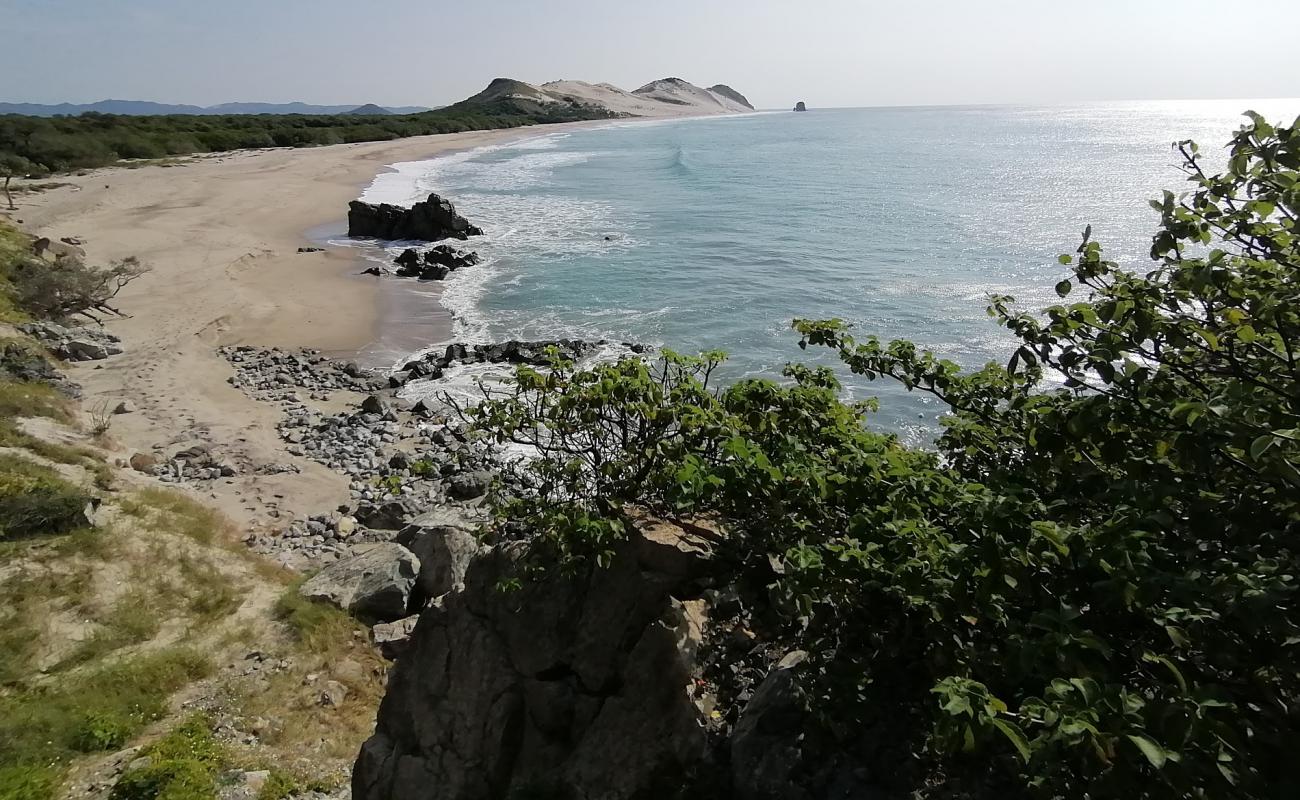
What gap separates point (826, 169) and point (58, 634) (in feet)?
212

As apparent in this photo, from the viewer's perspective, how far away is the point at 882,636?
338 cm

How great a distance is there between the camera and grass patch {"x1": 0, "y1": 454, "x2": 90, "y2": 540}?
27.6ft

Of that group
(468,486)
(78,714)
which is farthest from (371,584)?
(468,486)

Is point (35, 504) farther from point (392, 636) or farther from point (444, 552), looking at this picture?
point (444, 552)

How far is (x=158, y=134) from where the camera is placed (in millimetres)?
61156

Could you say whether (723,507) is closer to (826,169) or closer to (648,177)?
(648,177)

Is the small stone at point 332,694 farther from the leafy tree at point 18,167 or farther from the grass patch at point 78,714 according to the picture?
the leafy tree at point 18,167

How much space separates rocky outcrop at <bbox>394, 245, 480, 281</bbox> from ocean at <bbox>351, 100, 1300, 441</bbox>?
689 mm

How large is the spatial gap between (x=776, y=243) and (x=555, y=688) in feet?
102

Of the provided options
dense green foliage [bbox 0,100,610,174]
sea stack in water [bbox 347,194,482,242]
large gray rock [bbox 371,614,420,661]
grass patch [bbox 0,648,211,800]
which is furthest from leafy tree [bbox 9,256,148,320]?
dense green foliage [bbox 0,100,610,174]

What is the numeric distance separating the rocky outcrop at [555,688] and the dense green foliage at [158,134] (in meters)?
51.6

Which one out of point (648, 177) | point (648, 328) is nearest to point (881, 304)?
point (648, 328)

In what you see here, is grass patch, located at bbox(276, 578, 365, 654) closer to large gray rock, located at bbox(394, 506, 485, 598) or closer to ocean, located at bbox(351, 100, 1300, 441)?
large gray rock, located at bbox(394, 506, 485, 598)

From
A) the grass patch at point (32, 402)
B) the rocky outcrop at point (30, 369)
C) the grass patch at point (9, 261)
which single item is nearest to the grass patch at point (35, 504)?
the grass patch at point (32, 402)
